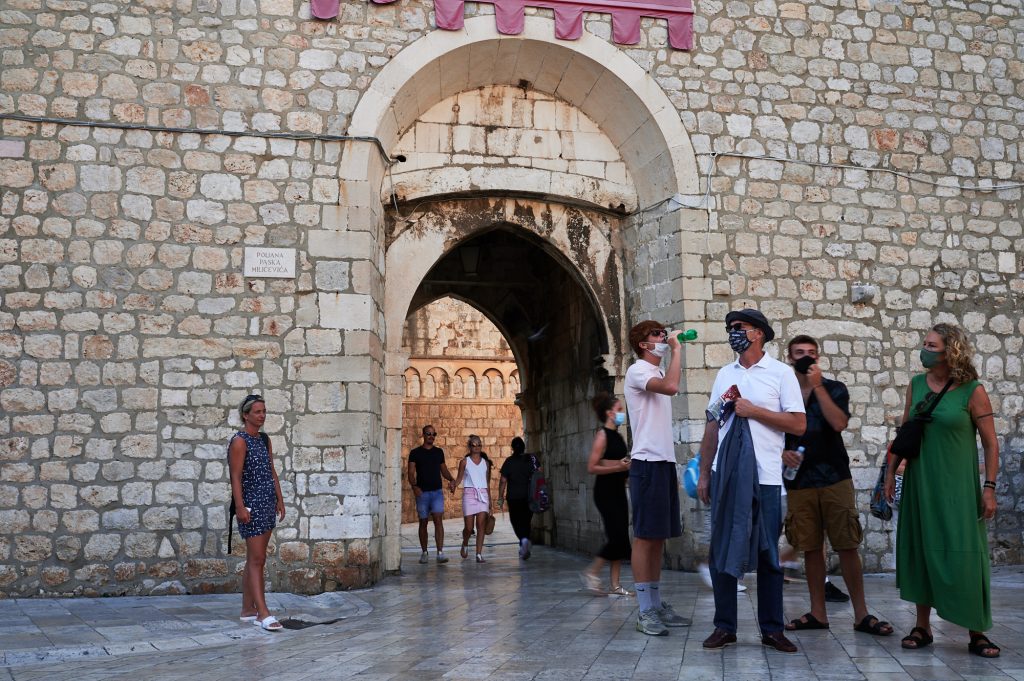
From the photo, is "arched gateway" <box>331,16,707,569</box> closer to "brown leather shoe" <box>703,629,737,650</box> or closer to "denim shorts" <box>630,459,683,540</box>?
"denim shorts" <box>630,459,683,540</box>

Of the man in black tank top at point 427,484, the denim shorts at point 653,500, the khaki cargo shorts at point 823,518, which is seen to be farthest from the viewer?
the man in black tank top at point 427,484

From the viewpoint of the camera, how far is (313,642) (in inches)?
214

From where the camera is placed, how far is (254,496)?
6004 millimetres

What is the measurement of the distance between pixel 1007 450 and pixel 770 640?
240 inches

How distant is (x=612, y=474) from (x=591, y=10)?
14.9 ft

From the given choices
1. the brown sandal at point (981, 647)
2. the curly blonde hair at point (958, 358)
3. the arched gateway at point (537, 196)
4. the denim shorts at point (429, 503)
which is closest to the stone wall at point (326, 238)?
the arched gateway at point (537, 196)

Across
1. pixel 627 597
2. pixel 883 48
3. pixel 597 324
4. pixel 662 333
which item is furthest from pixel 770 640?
pixel 883 48

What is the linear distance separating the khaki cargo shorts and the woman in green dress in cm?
30

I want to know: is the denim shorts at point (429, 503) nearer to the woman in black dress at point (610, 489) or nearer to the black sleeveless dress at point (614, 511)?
the woman in black dress at point (610, 489)

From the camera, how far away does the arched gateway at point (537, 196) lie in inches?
347

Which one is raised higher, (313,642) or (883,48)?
(883,48)

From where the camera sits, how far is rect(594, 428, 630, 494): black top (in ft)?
22.8

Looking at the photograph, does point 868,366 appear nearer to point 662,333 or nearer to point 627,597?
point 627,597

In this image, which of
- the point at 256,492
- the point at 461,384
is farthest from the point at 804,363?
the point at 461,384
